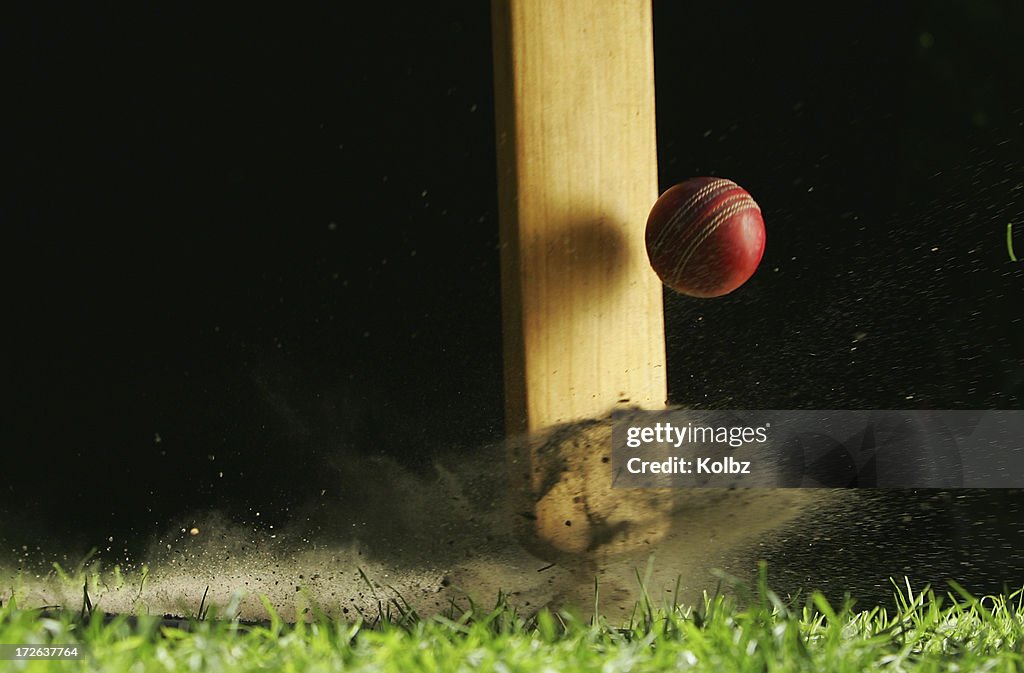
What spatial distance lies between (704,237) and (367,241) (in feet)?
3.11

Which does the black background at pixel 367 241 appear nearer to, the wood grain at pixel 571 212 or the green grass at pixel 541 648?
the wood grain at pixel 571 212

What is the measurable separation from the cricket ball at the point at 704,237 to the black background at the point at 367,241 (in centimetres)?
29

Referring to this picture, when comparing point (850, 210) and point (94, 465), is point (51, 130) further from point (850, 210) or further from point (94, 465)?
point (850, 210)

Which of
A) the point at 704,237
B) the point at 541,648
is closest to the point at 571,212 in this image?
the point at 704,237

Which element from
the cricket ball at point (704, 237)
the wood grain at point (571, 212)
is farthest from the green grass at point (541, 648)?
the cricket ball at point (704, 237)

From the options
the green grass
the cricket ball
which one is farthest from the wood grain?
the green grass

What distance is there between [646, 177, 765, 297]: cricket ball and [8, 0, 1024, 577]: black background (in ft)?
0.95

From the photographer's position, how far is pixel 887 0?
289 centimetres

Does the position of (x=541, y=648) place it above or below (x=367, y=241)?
below

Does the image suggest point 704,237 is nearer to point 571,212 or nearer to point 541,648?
point 571,212

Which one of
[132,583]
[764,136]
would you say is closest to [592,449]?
[764,136]

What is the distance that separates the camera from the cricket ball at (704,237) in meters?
2.38

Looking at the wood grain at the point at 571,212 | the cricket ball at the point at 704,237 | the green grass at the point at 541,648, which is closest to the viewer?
the green grass at the point at 541,648

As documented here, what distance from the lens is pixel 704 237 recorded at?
2377 mm
